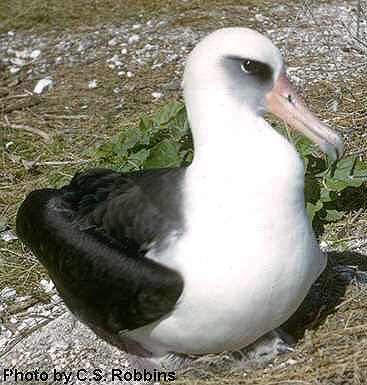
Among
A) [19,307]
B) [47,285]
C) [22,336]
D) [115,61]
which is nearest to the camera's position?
[22,336]

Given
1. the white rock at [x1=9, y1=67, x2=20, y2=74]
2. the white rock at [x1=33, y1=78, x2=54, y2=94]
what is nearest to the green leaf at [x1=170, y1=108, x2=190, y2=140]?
the white rock at [x1=33, y1=78, x2=54, y2=94]

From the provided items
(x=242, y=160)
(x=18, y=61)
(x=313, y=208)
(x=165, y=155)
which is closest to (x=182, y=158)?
(x=165, y=155)

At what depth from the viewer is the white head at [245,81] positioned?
341 centimetres

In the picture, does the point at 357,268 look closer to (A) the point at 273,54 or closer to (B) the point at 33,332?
(A) the point at 273,54

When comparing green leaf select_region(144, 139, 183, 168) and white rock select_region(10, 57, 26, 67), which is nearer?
green leaf select_region(144, 139, 183, 168)

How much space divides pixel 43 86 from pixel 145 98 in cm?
115

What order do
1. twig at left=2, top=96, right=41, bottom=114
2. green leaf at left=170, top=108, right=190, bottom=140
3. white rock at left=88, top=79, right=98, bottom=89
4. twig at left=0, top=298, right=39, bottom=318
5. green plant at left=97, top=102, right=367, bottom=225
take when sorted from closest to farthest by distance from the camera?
twig at left=0, top=298, right=39, bottom=318 < green plant at left=97, top=102, right=367, bottom=225 < green leaf at left=170, top=108, right=190, bottom=140 < twig at left=2, top=96, right=41, bottom=114 < white rock at left=88, top=79, right=98, bottom=89

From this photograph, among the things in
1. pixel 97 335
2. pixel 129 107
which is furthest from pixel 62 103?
pixel 97 335

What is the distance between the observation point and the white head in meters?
3.41

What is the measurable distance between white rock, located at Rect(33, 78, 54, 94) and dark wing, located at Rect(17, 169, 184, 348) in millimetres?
3657

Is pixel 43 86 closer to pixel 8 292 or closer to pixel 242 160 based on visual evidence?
pixel 8 292

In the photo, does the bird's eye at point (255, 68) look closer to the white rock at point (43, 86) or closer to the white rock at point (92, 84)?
the white rock at point (92, 84)

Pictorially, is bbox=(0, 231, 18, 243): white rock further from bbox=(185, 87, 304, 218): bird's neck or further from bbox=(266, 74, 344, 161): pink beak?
bbox=(266, 74, 344, 161): pink beak

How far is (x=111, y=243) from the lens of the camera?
147 inches
